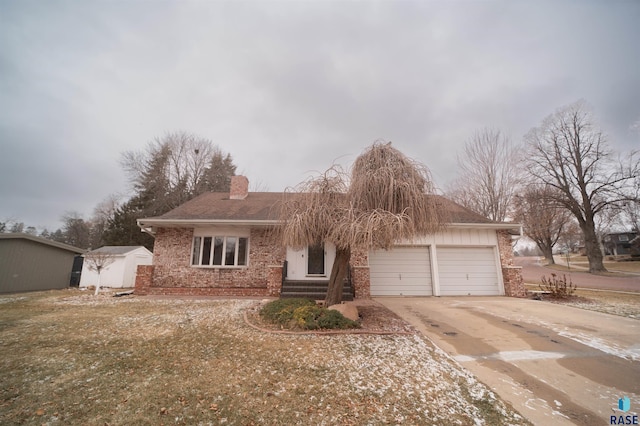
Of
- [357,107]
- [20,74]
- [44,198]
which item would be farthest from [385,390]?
[44,198]

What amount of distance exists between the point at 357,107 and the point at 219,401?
1428 centimetres

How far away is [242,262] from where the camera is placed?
1042 cm

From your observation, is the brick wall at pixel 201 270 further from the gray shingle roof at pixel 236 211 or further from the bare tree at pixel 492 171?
the bare tree at pixel 492 171

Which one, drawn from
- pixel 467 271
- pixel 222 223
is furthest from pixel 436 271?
pixel 222 223

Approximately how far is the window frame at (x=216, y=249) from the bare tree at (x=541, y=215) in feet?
59.0

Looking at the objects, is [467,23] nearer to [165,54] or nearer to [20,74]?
[165,54]

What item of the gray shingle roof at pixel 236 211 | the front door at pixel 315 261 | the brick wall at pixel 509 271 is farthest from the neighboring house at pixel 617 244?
the front door at pixel 315 261

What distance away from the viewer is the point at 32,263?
519 inches

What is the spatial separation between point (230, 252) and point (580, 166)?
25987 mm

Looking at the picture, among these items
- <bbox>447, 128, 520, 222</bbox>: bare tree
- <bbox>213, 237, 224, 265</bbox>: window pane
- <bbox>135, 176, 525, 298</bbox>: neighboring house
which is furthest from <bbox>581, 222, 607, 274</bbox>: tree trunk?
<bbox>213, 237, 224, 265</bbox>: window pane

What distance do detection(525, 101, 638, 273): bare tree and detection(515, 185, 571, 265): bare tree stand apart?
2.48 feet

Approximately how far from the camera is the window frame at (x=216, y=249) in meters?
10.3

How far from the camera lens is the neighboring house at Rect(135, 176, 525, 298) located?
9.98 m

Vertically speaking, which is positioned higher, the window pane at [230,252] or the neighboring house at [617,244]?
the neighboring house at [617,244]
